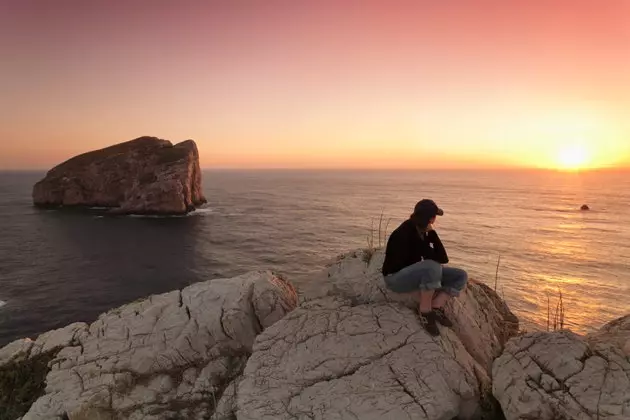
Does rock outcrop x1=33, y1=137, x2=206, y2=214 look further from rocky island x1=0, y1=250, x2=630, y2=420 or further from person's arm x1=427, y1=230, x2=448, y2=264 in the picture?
person's arm x1=427, y1=230, x2=448, y2=264

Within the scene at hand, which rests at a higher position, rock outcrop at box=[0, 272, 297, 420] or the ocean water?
rock outcrop at box=[0, 272, 297, 420]

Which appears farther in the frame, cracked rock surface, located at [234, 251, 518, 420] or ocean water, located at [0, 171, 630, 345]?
ocean water, located at [0, 171, 630, 345]

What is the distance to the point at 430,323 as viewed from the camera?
Result: 848cm

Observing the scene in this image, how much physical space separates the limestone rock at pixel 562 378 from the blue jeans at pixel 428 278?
5.93ft

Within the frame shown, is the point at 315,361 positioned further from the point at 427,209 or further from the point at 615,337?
the point at 615,337

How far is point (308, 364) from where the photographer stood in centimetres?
821

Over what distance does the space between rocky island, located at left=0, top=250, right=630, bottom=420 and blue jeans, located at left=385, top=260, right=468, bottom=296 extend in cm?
98

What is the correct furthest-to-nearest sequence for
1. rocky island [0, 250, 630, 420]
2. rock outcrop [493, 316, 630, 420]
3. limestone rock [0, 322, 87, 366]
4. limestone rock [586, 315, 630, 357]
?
limestone rock [0, 322, 87, 366]
limestone rock [586, 315, 630, 357]
rocky island [0, 250, 630, 420]
rock outcrop [493, 316, 630, 420]

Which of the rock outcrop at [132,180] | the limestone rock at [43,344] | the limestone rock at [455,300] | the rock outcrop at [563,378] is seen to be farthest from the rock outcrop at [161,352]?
the rock outcrop at [132,180]

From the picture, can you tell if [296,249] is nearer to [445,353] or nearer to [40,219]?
[445,353]

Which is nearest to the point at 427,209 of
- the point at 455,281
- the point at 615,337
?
the point at 455,281

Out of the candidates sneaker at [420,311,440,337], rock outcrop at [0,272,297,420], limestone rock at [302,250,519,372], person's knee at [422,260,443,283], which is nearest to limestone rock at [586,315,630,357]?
limestone rock at [302,250,519,372]

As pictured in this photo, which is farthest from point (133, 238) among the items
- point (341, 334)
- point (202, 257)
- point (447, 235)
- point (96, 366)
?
point (341, 334)

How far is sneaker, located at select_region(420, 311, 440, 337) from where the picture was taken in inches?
329
